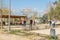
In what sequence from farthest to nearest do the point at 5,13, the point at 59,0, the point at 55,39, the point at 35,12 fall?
the point at 35,12, the point at 5,13, the point at 59,0, the point at 55,39

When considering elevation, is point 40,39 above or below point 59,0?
below

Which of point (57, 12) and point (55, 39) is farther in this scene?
point (57, 12)

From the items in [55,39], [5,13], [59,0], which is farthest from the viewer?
[5,13]

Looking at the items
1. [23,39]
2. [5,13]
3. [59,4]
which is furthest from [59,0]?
[23,39]

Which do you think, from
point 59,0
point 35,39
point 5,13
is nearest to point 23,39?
point 35,39

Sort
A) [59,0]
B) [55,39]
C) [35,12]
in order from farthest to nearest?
[35,12] → [59,0] → [55,39]

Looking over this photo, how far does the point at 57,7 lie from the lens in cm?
4875

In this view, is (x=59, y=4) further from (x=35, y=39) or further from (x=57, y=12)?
(x=35, y=39)

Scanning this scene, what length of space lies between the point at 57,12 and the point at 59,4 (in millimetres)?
2066

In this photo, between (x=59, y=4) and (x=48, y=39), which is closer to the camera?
(x=48, y=39)

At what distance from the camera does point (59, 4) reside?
4859 centimetres

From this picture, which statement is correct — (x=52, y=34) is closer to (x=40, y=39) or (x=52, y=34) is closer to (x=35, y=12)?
(x=40, y=39)

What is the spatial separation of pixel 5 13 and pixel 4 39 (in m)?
43.3

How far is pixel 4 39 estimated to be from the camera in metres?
16.1
